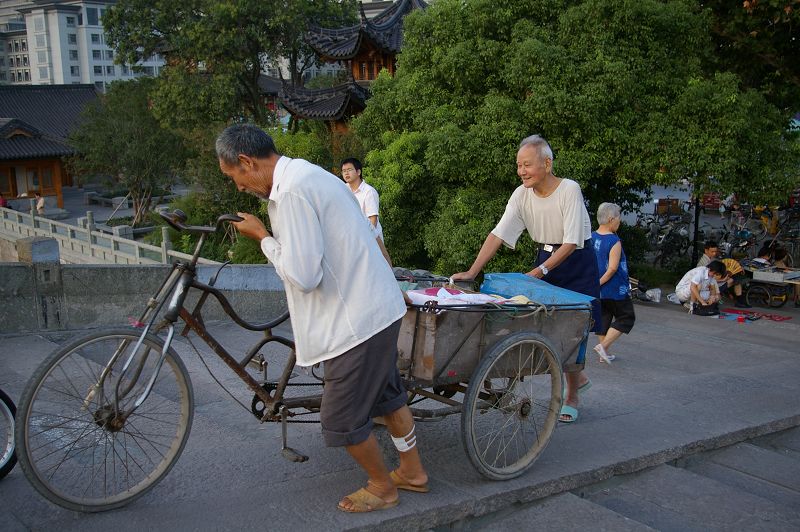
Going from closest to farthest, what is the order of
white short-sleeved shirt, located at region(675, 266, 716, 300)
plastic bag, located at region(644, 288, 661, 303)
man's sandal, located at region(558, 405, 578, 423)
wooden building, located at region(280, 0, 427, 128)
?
man's sandal, located at region(558, 405, 578, 423), white short-sleeved shirt, located at region(675, 266, 716, 300), plastic bag, located at region(644, 288, 661, 303), wooden building, located at region(280, 0, 427, 128)

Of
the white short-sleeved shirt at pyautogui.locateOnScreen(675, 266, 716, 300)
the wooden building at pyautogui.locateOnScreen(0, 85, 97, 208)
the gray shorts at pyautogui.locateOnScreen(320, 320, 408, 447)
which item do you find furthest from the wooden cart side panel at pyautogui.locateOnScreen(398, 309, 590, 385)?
the wooden building at pyautogui.locateOnScreen(0, 85, 97, 208)

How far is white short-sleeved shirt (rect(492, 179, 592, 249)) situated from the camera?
15.0 feet

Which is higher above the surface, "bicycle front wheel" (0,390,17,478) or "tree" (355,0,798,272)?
"tree" (355,0,798,272)

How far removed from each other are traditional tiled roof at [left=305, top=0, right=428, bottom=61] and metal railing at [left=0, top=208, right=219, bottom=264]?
1120cm

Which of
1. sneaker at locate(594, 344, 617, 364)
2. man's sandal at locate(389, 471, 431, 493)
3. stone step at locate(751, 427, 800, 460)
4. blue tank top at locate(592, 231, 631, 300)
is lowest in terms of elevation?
stone step at locate(751, 427, 800, 460)

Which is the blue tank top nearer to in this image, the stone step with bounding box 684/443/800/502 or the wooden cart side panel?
the stone step with bounding box 684/443/800/502

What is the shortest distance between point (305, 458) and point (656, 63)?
32.8ft

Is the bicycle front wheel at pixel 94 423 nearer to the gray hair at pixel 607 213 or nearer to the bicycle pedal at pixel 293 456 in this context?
the bicycle pedal at pixel 293 456

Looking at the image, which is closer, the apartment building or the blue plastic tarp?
the blue plastic tarp

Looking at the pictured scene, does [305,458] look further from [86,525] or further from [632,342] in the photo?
[632,342]

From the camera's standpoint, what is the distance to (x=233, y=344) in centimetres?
709

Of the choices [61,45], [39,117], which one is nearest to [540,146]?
[39,117]

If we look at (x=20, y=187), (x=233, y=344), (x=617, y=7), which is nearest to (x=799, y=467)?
(x=233, y=344)

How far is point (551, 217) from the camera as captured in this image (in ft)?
15.4
